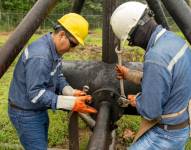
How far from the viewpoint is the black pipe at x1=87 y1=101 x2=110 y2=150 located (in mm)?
3338

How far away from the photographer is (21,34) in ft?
12.2

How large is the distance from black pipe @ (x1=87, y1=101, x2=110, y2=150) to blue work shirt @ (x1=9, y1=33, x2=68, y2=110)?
0.40 metres

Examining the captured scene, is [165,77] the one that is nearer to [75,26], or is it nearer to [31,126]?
[75,26]

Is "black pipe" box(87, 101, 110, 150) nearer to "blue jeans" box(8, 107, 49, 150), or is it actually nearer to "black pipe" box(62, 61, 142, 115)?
"black pipe" box(62, 61, 142, 115)

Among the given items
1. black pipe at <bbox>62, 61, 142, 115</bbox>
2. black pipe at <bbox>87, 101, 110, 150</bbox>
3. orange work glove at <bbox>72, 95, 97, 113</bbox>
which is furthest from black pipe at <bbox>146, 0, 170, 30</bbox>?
orange work glove at <bbox>72, 95, 97, 113</bbox>

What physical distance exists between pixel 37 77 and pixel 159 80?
3.50 feet

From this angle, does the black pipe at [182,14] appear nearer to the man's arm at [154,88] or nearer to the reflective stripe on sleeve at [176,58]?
the reflective stripe on sleeve at [176,58]

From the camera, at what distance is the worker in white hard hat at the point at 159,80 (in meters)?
3.09

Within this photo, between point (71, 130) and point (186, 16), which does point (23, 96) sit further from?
point (186, 16)

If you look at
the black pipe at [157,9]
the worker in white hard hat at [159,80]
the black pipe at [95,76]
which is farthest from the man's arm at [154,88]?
the black pipe at [157,9]

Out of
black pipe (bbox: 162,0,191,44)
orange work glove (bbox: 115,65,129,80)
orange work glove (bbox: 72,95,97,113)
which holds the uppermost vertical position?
black pipe (bbox: 162,0,191,44)

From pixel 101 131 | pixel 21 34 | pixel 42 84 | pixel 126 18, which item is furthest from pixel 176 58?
pixel 21 34

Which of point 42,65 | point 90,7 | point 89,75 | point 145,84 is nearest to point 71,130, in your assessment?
point 89,75

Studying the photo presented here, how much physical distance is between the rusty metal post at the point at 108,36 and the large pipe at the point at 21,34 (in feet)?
2.71
